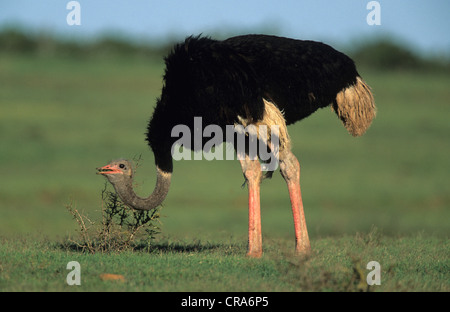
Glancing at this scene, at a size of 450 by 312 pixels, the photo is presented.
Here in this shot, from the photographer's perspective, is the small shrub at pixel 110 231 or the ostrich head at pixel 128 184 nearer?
the ostrich head at pixel 128 184

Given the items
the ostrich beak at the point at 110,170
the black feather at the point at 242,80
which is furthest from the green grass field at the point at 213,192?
the black feather at the point at 242,80

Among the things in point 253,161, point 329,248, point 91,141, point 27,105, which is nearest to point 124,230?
point 253,161

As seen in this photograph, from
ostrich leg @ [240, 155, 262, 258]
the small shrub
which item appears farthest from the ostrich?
the small shrub

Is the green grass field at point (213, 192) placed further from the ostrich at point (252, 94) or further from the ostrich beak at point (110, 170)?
the ostrich beak at point (110, 170)

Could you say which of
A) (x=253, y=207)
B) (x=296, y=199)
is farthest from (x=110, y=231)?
(x=296, y=199)

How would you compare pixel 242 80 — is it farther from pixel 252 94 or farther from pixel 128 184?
pixel 128 184

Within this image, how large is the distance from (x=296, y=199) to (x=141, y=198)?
5.01 ft

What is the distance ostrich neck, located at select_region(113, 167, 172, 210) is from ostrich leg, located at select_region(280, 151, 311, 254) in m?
1.18

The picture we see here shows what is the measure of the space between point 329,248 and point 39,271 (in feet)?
11.2

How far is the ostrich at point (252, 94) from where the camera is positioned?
787cm

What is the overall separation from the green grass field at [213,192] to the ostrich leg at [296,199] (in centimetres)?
16

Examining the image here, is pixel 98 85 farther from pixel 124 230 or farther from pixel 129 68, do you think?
pixel 124 230

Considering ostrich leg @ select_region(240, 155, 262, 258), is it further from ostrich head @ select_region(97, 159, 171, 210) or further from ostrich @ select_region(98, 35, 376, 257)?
ostrich head @ select_region(97, 159, 171, 210)

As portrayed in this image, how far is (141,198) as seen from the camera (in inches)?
331
